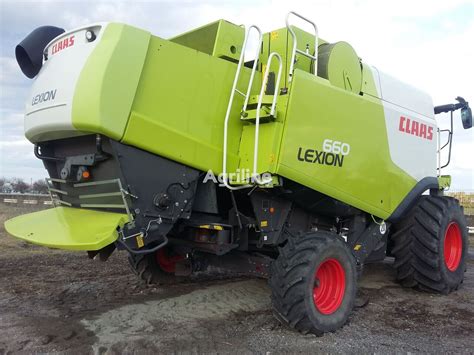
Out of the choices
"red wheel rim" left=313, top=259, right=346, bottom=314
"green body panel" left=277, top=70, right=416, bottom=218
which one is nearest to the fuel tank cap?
"green body panel" left=277, top=70, right=416, bottom=218

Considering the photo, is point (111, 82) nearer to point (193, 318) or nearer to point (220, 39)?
point (220, 39)

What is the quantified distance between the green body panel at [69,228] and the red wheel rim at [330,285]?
2.10 metres

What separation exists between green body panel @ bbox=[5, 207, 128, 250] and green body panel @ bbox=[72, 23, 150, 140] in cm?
78

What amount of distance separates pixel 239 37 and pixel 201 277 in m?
3.63

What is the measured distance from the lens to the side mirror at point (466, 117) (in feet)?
23.7

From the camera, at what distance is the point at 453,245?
680 cm

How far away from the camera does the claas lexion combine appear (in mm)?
3922

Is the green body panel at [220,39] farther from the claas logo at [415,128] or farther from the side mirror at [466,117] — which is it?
the side mirror at [466,117]

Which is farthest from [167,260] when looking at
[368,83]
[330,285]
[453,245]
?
[453,245]

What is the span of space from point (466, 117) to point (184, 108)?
5.06 m

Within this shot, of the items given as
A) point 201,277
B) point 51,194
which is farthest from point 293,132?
point 201,277

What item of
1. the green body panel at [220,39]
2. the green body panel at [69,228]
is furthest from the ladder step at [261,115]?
the green body panel at [69,228]

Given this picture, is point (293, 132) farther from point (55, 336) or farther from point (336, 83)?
point (55, 336)

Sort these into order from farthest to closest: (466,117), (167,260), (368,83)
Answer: (466,117) < (167,260) < (368,83)
